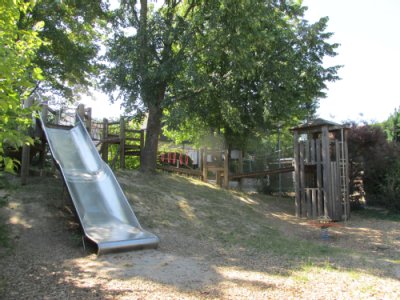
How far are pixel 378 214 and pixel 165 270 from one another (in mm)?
10176

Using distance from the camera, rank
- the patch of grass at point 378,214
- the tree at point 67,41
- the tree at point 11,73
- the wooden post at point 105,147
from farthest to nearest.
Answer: the tree at point 67,41
the wooden post at point 105,147
the patch of grass at point 378,214
the tree at point 11,73

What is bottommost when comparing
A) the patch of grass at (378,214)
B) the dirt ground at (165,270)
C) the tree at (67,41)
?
the dirt ground at (165,270)

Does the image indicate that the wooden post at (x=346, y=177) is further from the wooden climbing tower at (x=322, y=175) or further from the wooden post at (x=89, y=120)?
the wooden post at (x=89, y=120)

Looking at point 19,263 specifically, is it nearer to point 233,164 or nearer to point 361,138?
point 361,138

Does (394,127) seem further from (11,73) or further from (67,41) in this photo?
(11,73)

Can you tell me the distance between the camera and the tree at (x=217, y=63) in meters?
13.6

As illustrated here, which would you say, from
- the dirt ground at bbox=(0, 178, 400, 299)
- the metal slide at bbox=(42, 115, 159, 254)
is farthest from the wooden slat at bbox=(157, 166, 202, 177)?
the dirt ground at bbox=(0, 178, 400, 299)

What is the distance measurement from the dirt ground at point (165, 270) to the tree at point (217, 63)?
20.0 feet

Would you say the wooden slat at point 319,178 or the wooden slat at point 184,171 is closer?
the wooden slat at point 319,178

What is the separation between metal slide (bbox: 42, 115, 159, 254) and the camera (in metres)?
7.70

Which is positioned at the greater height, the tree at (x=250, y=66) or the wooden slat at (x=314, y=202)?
the tree at (x=250, y=66)

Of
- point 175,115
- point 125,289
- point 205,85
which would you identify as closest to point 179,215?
point 175,115

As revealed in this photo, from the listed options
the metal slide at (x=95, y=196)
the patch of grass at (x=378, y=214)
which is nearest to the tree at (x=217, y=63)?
the metal slide at (x=95, y=196)

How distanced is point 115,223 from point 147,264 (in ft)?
7.49
